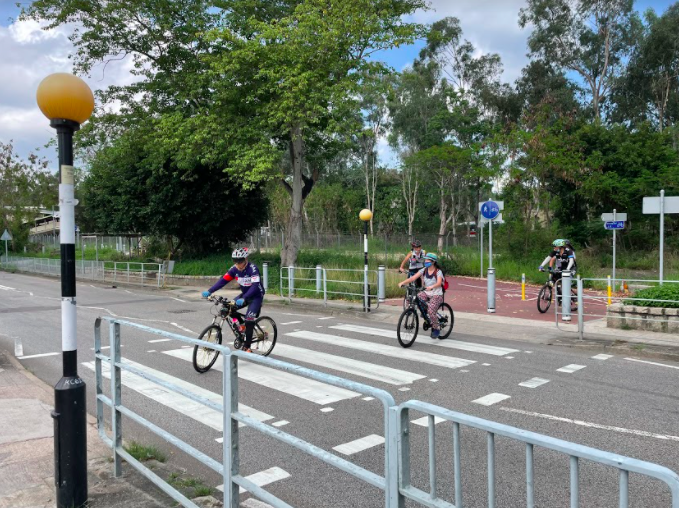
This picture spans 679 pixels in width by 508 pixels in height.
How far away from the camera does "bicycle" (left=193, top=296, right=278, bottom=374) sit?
8.16m

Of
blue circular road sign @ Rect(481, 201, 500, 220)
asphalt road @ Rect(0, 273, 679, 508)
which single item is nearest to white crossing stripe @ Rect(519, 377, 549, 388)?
asphalt road @ Rect(0, 273, 679, 508)

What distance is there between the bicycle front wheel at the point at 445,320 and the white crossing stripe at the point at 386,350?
1.24 meters

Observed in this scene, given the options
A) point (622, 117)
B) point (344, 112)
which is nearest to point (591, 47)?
point (622, 117)

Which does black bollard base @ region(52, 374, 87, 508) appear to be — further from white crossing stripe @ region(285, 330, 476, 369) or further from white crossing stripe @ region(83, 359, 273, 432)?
white crossing stripe @ region(285, 330, 476, 369)

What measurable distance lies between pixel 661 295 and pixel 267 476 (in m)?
9.38

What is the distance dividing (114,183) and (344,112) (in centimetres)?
1471

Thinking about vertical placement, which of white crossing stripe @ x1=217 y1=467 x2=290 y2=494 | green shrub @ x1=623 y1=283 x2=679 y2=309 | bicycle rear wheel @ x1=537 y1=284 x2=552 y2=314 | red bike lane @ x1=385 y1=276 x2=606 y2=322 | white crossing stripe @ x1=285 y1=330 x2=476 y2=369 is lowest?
white crossing stripe @ x1=217 y1=467 x2=290 y2=494

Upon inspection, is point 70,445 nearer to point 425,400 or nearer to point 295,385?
point 295,385

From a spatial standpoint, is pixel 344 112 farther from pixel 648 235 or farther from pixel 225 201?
pixel 648 235

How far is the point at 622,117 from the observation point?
1641 inches

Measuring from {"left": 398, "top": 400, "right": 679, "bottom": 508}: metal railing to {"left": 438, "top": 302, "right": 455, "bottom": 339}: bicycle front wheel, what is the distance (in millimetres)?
8336

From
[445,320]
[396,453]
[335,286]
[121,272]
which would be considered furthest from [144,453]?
[121,272]

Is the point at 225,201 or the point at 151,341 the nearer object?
the point at 151,341

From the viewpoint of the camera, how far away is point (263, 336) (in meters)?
9.17
